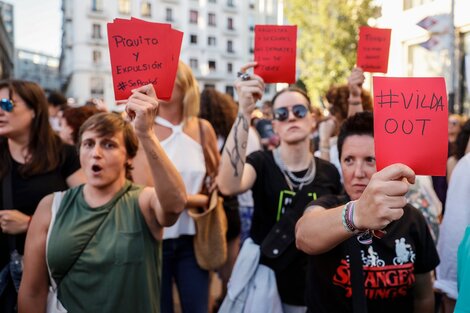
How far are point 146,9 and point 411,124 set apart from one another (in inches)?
2029

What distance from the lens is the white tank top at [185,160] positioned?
3.04 m

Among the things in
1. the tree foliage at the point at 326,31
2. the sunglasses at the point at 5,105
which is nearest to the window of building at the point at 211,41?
the tree foliage at the point at 326,31

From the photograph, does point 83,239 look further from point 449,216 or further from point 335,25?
point 335,25

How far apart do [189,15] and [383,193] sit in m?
53.0

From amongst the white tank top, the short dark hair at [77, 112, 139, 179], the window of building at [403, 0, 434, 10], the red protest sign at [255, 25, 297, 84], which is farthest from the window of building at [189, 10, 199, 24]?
the short dark hair at [77, 112, 139, 179]

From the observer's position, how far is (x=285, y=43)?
2.81 metres

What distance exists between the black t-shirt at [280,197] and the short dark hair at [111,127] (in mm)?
695

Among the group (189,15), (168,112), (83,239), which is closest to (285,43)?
(168,112)

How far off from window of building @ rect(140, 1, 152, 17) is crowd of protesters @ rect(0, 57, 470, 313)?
4900cm

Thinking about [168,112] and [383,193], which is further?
[168,112]

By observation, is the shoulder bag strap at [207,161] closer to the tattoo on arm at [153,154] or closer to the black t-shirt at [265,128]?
the tattoo on arm at [153,154]

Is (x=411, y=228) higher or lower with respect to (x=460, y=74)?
lower

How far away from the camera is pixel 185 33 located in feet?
160

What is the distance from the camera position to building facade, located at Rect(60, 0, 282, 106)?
1863 inches
